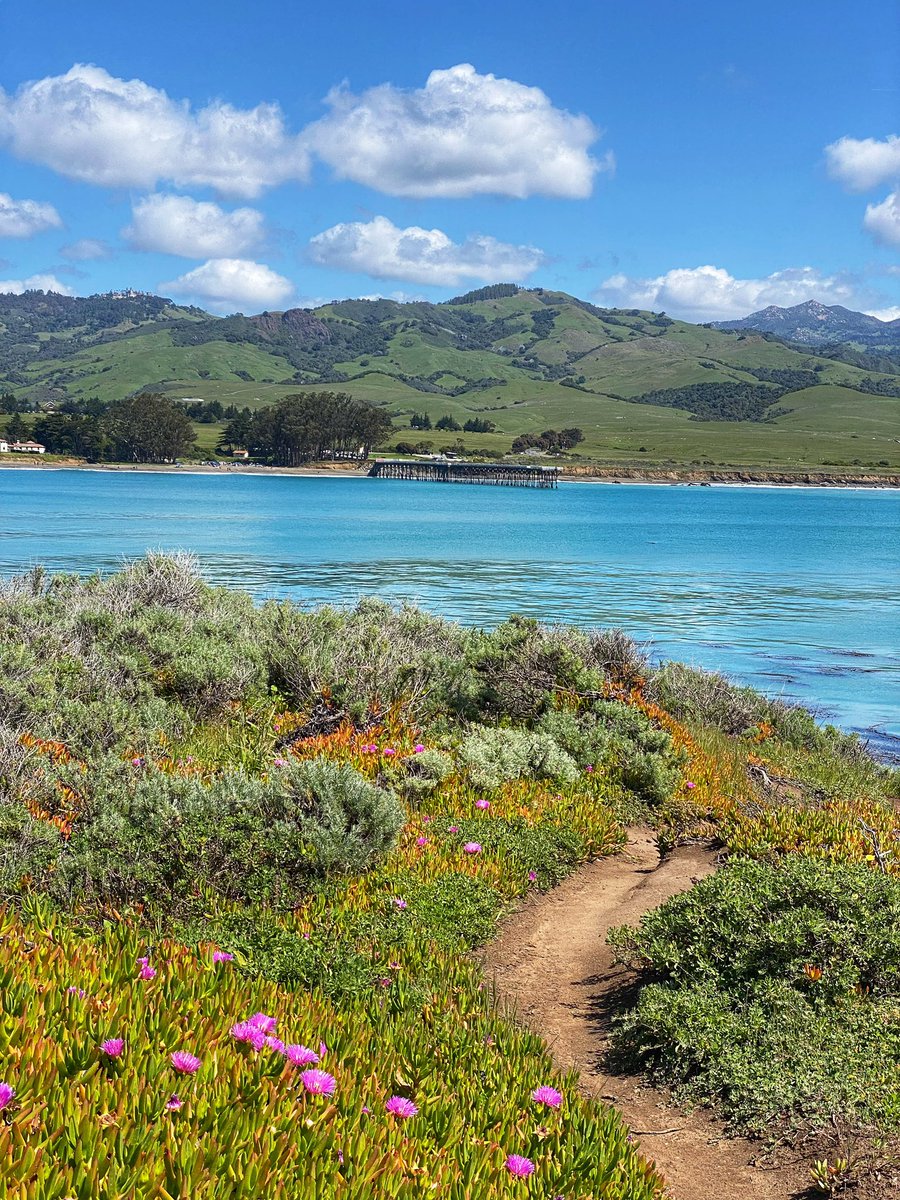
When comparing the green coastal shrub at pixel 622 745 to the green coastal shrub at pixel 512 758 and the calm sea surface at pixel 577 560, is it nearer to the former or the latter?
the green coastal shrub at pixel 512 758

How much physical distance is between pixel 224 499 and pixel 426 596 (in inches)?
2993

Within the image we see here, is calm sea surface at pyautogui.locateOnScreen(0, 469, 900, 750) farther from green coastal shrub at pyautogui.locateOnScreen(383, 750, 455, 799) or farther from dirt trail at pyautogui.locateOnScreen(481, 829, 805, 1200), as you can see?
dirt trail at pyautogui.locateOnScreen(481, 829, 805, 1200)

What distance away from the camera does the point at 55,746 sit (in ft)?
28.9

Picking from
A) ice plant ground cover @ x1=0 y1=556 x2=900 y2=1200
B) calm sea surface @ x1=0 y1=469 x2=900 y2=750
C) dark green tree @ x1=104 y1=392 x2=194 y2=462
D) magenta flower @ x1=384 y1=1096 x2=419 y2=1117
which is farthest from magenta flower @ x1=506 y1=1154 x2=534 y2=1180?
dark green tree @ x1=104 y1=392 x2=194 y2=462

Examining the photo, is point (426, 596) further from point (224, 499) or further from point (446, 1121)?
point (224, 499)

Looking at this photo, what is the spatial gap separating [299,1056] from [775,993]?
115 inches

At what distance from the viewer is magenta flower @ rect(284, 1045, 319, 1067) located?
352 centimetres

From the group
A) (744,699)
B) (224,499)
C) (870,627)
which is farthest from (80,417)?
(744,699)

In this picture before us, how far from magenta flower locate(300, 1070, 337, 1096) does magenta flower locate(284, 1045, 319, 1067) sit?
0.25 feet

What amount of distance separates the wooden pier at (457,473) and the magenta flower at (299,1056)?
17872 centimetres

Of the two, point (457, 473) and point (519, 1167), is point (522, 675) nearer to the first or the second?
point (519, 1167)

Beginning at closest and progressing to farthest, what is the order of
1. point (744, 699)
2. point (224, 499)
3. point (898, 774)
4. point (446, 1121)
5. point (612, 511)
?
point (446, 1121) < point (898, 774) < point (744, 699) < point (224, 499) < point (612, 511)

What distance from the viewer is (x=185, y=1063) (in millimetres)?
3256

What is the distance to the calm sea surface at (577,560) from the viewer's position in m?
29.9
